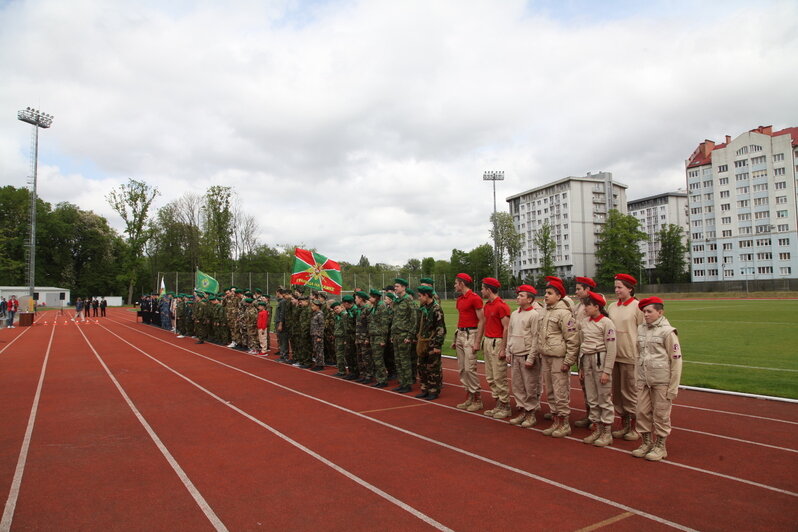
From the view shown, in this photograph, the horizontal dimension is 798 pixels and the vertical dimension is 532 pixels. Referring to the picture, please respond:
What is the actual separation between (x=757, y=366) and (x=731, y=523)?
8342mm

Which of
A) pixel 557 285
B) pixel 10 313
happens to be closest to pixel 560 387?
pixel 557 285

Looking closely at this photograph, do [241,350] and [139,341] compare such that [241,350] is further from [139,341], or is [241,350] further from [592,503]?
[592,503]

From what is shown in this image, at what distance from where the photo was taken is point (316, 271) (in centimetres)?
1312

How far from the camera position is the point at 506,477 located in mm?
4551

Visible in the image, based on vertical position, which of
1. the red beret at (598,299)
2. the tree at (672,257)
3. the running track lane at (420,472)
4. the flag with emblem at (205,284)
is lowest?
the running track lane at (420,472)

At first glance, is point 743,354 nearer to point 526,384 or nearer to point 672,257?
point 526,384

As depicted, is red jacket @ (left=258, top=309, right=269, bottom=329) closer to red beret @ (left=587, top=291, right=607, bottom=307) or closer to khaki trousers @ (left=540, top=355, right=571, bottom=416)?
khaki trousers @ (left=540, top=355, right=571, bottom=416)

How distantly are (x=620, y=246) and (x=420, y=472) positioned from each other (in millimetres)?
66911

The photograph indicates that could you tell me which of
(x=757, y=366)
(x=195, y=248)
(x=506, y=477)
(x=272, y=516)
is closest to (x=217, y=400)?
(x=272, y=516)

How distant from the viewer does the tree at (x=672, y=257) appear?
80.9 meters

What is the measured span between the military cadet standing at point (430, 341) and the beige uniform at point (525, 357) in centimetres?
155

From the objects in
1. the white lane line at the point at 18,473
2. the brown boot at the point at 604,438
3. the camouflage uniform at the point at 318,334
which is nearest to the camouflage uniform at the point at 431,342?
the brown boot at the point at 604,438

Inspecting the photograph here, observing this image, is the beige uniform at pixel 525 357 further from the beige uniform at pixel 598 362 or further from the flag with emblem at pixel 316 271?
the flag with emblem at pixel 316 271

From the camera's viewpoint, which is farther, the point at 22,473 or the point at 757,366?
the point at 757,366
